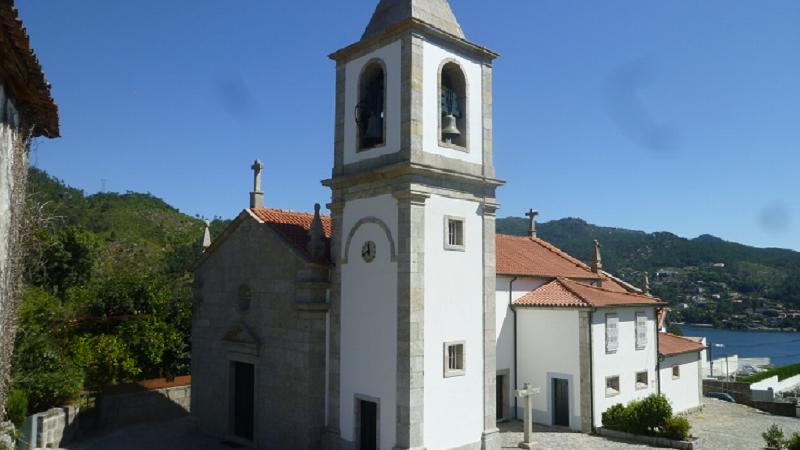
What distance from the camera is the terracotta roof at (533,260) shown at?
2161 centimetres

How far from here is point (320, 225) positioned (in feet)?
53.6

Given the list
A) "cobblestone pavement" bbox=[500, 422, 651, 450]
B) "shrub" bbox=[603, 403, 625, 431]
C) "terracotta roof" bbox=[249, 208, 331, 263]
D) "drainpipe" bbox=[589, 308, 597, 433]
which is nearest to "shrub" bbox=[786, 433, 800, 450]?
"cobblestone pavement" bbox=[500, 422, 651, 450]

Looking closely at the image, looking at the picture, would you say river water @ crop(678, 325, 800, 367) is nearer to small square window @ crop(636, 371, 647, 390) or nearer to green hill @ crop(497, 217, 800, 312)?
green hill @ crop(497, 217, 800, 312)

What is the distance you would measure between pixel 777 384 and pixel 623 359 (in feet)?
67.7

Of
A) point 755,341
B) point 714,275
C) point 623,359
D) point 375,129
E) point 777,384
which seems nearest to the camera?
point 375,129

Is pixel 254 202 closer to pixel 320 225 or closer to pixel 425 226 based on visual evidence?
pixel 320 225

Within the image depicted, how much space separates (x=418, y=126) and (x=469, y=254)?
3.59 metres

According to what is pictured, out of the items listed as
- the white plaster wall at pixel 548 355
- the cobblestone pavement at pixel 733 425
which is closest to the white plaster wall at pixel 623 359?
the white plaster wall at pixel 548 355

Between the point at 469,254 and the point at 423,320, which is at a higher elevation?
the point at 469,254

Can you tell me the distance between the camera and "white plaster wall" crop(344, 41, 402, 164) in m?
14.5

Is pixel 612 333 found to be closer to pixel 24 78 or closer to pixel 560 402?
pixel 560 402

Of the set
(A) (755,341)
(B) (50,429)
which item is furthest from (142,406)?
(A) (755,341)

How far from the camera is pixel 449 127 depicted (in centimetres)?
1498

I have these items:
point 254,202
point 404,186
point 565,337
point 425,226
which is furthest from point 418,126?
point 565,337
